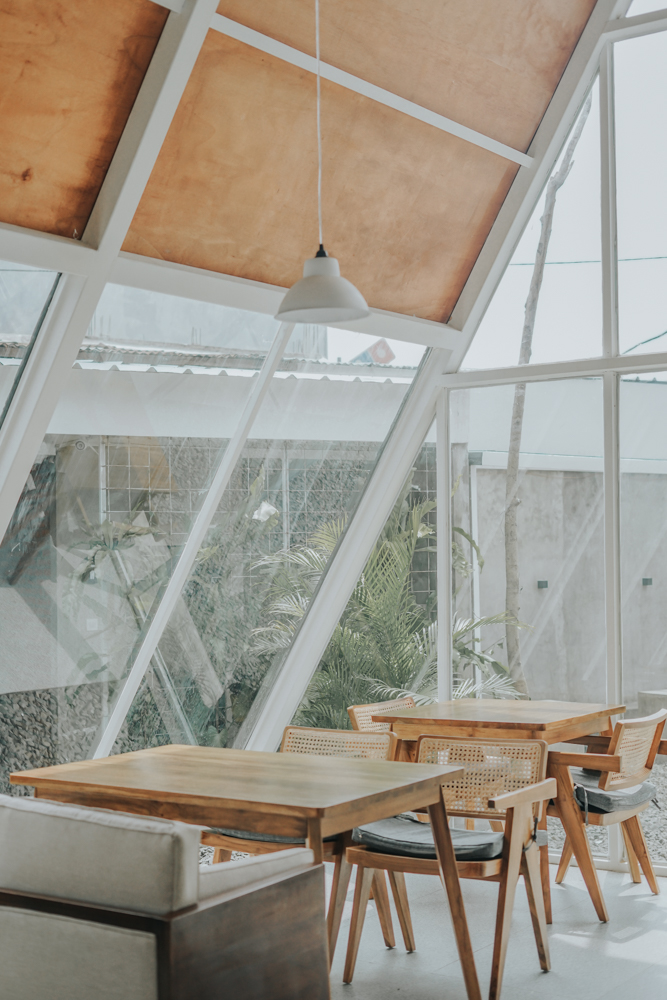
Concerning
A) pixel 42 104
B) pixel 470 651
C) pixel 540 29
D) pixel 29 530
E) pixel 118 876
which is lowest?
pixel 118 876

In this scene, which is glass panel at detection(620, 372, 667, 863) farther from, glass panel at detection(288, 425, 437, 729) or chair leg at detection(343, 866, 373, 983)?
chair leg at detection(343, 866, 373, 983)

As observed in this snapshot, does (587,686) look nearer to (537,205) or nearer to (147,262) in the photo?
(537,205)

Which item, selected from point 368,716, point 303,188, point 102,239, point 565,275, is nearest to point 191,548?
point 368,716

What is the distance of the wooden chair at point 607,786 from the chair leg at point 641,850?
0.36 ft

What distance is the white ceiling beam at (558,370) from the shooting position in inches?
235

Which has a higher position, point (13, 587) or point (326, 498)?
point (326, 498)

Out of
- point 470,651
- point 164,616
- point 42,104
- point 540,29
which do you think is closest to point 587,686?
point 470,651

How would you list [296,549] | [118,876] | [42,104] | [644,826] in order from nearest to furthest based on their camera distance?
1. [118,876]
2. [42,104]
3. [644,826]
4. [296,549]

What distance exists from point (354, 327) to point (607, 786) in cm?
286

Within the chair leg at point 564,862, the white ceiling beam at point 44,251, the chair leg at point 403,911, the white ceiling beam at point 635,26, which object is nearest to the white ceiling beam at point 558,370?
the white ceiling beam at point 635,26

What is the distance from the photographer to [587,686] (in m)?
6.20

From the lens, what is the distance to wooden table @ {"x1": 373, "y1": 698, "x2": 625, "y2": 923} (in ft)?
16.4

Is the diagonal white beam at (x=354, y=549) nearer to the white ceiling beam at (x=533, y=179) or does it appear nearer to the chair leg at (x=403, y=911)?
the white ceiling beam at (x=533, y=179)

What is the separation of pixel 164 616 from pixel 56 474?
3.80ft
